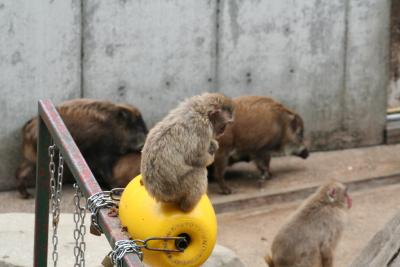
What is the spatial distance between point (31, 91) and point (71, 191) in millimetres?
1186

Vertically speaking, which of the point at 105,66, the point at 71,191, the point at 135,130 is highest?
the point at 105,66

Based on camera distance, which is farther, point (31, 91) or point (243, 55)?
point (243, 55)

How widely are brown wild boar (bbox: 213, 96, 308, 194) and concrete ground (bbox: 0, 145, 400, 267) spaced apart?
0.30 meters

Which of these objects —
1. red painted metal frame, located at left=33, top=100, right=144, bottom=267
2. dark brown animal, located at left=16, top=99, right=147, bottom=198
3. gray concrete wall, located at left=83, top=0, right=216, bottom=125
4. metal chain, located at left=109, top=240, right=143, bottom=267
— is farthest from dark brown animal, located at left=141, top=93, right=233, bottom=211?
gray concrete wall, located at left=83, top=0, right=216, bottom=125

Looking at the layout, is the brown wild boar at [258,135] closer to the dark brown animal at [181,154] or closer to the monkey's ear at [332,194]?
the monkey's ear at [332,194]

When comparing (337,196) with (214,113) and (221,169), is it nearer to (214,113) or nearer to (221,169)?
(221,169)

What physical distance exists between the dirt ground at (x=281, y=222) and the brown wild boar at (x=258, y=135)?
658 mm

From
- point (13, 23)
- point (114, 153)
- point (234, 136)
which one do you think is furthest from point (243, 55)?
point (13, 23)

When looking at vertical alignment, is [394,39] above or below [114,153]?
above

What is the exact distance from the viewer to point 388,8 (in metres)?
12.4

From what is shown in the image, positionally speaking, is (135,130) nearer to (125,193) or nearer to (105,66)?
(105,66)

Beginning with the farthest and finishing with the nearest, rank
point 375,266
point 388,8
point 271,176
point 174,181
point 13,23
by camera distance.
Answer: point 388,8 → point 271,176 → point 13,23 → point 174,181 → point 375,266

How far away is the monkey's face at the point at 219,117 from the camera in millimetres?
5332

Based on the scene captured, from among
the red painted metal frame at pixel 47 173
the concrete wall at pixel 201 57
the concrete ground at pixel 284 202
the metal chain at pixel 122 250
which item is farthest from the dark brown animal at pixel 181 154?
the concrete wall at pixel 201 57
